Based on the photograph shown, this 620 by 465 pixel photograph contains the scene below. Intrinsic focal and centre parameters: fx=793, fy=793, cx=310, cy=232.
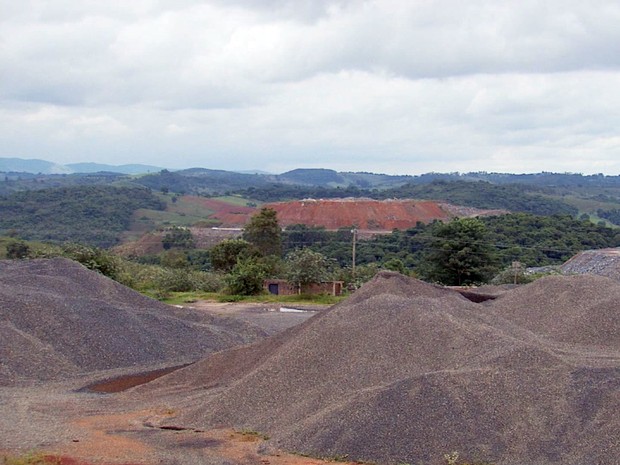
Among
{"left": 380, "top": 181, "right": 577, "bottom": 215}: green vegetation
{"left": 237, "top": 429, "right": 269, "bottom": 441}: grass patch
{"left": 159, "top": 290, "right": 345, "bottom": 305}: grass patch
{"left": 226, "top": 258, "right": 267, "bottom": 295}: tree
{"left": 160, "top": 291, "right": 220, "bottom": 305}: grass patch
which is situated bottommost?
{"left": 160, "top": 291, "right": 220, "bottom": 305}: grass patch

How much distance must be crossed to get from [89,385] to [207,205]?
81.9 m

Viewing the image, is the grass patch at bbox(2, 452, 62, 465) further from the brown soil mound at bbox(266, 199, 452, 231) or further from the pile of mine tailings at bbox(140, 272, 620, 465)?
the brown soil mound at bbox(266, 199, 452, 231)

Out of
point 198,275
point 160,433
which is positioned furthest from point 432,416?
point 198,275

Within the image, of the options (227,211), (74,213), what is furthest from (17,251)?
(227,211)

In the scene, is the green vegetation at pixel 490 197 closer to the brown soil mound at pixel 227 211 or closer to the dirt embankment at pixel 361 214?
the dirt embankment at pixel 361 214

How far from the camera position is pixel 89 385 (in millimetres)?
17484

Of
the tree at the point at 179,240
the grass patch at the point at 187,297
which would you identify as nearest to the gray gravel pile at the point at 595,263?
the grass patch at the point at 187,297

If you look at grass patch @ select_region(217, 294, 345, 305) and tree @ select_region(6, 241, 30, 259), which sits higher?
tree @ select_region(6, 241, 30, 259)

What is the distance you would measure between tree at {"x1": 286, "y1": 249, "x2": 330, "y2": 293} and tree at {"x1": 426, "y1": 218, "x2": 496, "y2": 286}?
290 inches

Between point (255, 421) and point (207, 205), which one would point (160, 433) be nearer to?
point (255, 421)

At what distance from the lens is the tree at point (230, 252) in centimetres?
4156

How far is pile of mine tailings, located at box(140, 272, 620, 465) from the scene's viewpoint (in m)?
11.3

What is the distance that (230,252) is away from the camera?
137 feet

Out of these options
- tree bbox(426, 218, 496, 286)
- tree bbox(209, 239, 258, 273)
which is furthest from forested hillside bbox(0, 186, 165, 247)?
tree bbox(426, 218, 496, 286)
